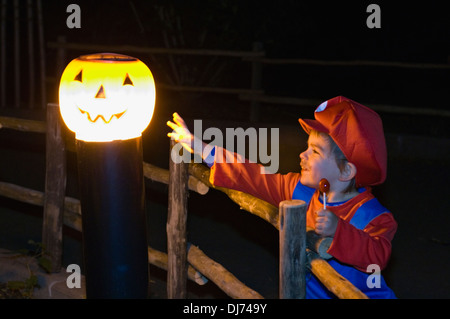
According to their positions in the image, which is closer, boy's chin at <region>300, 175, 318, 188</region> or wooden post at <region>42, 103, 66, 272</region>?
boy's chin at <region>300, 175, 318, 188</region>

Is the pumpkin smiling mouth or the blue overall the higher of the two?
the pumpkin smiling mouth

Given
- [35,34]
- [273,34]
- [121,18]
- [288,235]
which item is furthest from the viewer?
[121,18]

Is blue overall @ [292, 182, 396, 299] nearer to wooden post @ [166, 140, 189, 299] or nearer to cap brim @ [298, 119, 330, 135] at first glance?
cap brim @ [298, 119, 330, 135]

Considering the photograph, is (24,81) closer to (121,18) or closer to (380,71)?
(121,18)

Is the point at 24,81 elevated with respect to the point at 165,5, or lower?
lower

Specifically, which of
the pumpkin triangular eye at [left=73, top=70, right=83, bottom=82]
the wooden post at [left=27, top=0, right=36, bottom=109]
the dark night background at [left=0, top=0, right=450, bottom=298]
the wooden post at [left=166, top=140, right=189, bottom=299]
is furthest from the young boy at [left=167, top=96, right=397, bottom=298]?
the wooden post at [left=27, top=0, right=36, bottom=109]

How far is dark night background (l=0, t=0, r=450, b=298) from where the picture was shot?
5938mm

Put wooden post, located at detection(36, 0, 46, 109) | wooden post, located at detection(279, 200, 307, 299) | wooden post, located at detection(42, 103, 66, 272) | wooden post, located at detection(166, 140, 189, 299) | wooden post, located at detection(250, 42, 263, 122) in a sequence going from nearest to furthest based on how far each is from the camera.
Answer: wooden post, located at detection(279, 200, 307, 299) → wooden post, located at detection(166, 140, 189, 299) → wooden post, located at detection(42, 103, 66, 272) → wooden post, located at detection(250, 42, 263, 122) → wooden post, located at detection(36, 0, 46, 109)

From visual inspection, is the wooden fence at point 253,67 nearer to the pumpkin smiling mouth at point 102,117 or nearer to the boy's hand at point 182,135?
the boy's hand at point 182,135

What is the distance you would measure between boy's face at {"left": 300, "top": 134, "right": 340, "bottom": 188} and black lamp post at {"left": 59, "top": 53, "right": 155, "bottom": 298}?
85 centimetres

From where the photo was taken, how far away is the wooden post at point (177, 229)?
12.6ft
